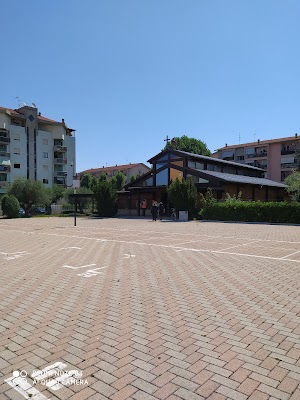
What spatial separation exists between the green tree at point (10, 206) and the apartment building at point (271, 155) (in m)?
45.4

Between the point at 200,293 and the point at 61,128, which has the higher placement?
the point at 61,128

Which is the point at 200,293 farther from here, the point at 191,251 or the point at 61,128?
the point at 61,128

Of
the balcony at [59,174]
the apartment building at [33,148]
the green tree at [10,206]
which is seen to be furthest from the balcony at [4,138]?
the green tree at [10,206]

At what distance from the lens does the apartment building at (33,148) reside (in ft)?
185

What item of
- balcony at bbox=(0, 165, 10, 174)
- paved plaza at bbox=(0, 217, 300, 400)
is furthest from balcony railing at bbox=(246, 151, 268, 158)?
paved plaza at bbox=(0, 217, 300, 400)

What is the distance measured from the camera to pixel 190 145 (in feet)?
191

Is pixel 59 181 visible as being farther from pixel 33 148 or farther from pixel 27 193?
pixel 27 193

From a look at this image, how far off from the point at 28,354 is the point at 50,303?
5.55ft

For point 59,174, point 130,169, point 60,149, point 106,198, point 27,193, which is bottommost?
point 106,198

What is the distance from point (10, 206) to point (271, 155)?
5214cm

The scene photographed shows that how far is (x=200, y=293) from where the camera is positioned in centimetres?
542

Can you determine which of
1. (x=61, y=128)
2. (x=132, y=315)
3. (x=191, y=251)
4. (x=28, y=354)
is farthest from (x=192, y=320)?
(x=61, y=128)

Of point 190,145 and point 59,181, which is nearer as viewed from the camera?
point 190,145

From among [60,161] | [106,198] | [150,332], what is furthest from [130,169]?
[150,332]
